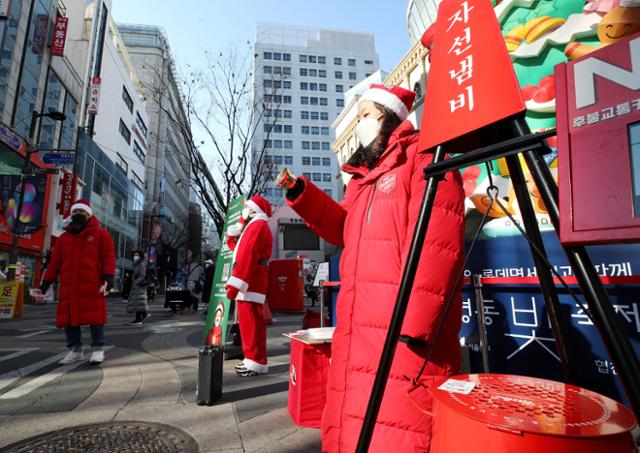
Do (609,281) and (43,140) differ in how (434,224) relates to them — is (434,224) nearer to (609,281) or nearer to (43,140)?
(609,281)

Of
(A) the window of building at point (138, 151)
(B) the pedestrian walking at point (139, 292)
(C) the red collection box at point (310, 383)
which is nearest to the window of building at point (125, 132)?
(A) the window of building at point (138, 151)

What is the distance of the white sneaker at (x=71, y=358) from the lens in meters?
4.58

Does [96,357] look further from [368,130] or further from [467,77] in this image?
[467,77]

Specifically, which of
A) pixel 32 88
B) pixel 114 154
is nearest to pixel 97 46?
pixel 114 154

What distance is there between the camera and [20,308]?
34.6 feet

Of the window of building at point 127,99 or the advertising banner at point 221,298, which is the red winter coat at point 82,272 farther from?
the window of building at point 127,99

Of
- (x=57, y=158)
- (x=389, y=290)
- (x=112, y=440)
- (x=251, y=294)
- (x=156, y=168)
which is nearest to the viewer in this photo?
(x=389, y=290)

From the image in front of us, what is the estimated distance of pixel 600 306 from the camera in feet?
2.73

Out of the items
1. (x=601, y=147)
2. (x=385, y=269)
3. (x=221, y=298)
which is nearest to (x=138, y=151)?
(x=221, y=298)

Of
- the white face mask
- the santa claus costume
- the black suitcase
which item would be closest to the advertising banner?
the santa claus costume

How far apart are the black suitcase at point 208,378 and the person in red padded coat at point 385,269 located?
1.61 m

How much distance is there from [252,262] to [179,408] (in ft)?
5.48

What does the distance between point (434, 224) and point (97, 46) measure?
3237 cm

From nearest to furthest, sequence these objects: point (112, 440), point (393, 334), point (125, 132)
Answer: point (393, 334) < point (112, 440) < point (125, 132)
